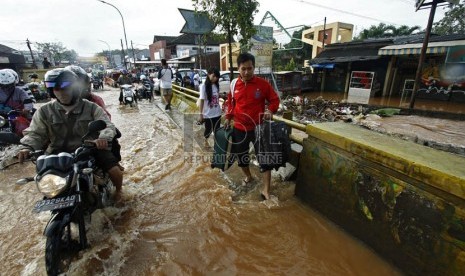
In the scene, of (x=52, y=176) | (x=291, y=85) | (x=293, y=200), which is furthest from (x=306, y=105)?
(x=52, y=176)

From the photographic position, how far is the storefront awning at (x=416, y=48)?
1255 centimetres

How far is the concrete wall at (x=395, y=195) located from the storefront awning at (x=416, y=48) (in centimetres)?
1433

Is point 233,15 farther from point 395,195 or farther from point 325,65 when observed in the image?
point 325,65

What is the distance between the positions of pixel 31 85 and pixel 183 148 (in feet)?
47.6

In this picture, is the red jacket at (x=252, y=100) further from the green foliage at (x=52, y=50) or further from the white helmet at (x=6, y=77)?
the green foliage at (x=52, y=50)

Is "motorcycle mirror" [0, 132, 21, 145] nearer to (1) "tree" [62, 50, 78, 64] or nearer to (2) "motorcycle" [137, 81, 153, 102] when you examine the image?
(2) "motorcycle" [137, 81, 153, 102]

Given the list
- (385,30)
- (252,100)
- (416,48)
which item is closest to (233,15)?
(252,100)

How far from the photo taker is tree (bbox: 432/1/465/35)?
83.4 ft

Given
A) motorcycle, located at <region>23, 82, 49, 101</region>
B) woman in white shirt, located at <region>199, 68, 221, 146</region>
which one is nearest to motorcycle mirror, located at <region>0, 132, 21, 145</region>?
woman in white shirt, located at <region>199, 68, 221, 146</region>

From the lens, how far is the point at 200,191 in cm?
384

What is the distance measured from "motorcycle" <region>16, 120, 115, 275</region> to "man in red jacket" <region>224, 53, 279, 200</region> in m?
1.76

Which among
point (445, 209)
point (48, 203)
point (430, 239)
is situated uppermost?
point (445, 209)

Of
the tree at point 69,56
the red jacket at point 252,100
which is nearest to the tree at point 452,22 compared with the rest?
the red jacket at point 252,100

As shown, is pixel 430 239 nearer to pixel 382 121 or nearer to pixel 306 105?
pixel 382 121
